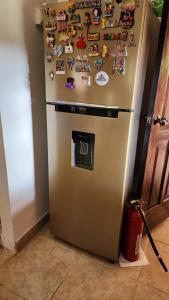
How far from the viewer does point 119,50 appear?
3.66 feet

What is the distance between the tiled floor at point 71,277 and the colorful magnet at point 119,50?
1.46 m

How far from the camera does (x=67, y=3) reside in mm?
1162

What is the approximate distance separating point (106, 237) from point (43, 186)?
691 millimetres

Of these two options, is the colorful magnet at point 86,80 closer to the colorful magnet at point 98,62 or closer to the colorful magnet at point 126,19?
the colorful magnet at point 98,62

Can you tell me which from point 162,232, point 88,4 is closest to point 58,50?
point 88,4

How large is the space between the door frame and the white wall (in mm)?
762

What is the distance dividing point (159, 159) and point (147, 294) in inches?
36.6

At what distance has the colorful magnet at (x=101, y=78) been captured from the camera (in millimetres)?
1180

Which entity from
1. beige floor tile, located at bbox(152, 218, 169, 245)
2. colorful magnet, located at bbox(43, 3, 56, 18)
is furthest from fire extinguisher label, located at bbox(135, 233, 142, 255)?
colorful magnet, located at bbox(43, 3, 56, 18)

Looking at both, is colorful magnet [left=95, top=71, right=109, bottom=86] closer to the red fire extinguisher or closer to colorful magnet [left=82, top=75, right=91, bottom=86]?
colorful magnet [left=82, top=75, right=91, bottom=86]

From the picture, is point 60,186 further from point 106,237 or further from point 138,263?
point 138,263

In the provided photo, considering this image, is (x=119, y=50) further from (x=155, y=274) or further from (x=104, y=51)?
(x=155, y=274)

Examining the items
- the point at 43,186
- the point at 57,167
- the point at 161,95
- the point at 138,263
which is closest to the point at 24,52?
the point at 57,167

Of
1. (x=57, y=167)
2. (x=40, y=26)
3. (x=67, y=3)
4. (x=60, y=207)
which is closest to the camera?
(x=67, y=3)
